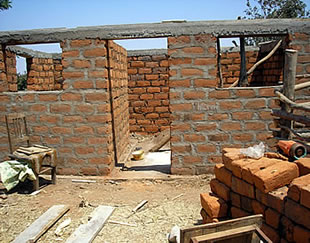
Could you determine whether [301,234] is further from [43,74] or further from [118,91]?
[43,74]

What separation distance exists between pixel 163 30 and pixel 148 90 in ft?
13.3

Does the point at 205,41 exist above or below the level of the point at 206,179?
above

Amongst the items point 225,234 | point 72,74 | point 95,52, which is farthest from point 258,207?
point 72,74

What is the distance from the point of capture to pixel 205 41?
455 centimetres

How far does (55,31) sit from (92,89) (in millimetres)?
1105

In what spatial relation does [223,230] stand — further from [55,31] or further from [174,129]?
[55,31]

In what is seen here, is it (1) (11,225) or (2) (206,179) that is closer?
(1) (11,225)

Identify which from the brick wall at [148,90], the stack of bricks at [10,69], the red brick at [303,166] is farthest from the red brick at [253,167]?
the brick wall at [148,90]

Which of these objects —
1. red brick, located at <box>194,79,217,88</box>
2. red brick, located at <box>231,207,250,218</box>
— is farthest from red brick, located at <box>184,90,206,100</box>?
red brick, located at <box>231,207,250,218</box>

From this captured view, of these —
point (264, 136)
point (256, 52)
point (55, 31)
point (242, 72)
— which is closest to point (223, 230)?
point (264, 136)

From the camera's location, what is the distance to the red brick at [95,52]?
4.73 meters

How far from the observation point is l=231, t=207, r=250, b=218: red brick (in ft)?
Answer: 9.34

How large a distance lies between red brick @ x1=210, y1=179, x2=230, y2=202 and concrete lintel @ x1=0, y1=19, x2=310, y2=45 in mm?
2408

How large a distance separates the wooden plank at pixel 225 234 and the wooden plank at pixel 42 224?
191 centimetres
